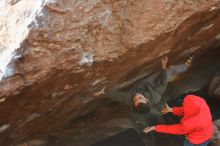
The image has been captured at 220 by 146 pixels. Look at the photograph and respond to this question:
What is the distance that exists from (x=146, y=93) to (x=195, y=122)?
1.03 metres

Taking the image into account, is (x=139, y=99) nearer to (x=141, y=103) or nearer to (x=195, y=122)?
(x=141, y=103)

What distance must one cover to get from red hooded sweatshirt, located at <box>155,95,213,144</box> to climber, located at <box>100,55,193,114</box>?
0.47 meters

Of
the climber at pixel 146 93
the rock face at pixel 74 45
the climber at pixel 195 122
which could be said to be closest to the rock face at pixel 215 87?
the climber at pixel 146 93

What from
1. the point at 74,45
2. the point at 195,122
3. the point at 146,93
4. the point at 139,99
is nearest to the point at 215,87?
the point at 146,93

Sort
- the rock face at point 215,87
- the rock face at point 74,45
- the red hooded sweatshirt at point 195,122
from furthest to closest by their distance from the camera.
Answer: the rock face at point 215,87 < the red hooded sweatshirt at point 195,122 < the rock face at point 74,45

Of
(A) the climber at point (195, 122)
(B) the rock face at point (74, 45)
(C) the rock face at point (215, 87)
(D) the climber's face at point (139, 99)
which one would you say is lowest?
(C) the rock face at point (215, 87)

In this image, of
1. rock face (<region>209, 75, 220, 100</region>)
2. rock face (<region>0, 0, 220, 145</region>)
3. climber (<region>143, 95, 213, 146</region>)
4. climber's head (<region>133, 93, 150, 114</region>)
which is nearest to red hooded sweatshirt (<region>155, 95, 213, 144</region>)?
climber (<region>143, 95, 213, 146</region>)

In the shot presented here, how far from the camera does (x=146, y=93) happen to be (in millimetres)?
5469

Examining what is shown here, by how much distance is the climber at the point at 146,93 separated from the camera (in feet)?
16.9

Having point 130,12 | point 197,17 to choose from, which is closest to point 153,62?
point 197,17

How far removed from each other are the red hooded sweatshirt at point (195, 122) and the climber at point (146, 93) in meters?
0.47

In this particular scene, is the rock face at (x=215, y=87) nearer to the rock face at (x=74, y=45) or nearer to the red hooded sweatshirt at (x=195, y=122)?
the rock face at (x=74, y=45)

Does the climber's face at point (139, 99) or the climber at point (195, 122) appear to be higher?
the climber's face at point (139, 99)

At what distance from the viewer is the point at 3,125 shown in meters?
4.39
